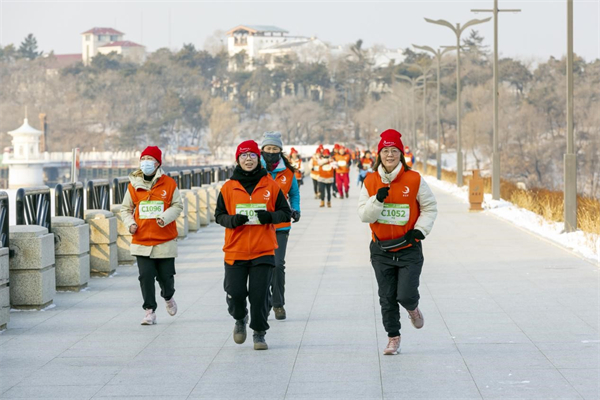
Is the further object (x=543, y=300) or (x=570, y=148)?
(x=570, y=148)

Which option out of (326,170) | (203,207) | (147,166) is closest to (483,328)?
(147,166)

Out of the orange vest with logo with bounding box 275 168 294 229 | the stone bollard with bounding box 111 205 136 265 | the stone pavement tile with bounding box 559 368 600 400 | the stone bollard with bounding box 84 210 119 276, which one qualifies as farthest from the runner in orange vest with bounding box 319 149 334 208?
the stone pavement tile with bounding box 559 368 600 400

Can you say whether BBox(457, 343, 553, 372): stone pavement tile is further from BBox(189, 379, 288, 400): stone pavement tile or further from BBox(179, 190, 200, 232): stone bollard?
BBox(179, 190, 200, 232): stone bollard

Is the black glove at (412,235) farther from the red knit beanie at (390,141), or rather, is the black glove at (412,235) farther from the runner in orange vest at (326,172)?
the runner in orange vest at (326,172)

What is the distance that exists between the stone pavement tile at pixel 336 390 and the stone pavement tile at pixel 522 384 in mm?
722

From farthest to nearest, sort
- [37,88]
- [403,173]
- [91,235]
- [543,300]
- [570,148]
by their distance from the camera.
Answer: [37,88] → [570,148] → [91,235] → [543,300] → [403,173]

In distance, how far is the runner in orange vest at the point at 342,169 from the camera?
109 ft

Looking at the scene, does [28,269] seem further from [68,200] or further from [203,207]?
[203,207]

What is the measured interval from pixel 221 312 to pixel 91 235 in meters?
3.78

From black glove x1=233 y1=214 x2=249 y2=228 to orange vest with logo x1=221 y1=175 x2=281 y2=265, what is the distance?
0.55 feet

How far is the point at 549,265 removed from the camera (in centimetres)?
1555

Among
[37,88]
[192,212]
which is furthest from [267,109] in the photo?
[192,212]

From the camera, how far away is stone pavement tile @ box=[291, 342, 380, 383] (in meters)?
8.15

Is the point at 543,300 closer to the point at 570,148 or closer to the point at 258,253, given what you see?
the point at 258,253
